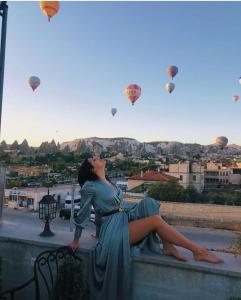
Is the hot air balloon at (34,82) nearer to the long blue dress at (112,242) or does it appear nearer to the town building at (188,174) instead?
the long blue dress at (112,242)

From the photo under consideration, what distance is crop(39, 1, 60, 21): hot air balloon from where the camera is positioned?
32.3ft

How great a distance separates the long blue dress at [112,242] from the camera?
2.16 metres

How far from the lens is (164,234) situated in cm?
216

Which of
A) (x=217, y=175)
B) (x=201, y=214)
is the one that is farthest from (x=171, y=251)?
(x=217, y=175)

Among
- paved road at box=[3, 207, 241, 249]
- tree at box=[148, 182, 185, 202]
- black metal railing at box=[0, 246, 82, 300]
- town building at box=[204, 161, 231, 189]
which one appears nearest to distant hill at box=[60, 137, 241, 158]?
town building at box=[204, 161, 231, 189]

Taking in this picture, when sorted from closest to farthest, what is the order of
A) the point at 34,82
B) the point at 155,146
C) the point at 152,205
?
1. the point at 152,205
2. the point at 34,82
3. the point at 155,146

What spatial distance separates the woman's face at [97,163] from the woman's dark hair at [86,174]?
0.08 ft

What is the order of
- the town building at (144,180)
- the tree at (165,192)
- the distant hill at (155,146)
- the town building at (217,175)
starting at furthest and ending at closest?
the distant hill at (155,146) → the town building at (217,175) → the town building at (144,180) → the tree at (165,192)

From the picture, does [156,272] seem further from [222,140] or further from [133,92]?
[222,140]

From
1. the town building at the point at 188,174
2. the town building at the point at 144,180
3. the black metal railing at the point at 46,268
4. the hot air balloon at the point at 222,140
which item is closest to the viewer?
the black metal railing at the point at 46,268

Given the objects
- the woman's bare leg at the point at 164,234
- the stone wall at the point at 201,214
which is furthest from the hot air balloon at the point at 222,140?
the woman's bare leg at the point at 164,234

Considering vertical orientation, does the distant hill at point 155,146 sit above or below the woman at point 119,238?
above

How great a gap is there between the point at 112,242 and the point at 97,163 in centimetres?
63

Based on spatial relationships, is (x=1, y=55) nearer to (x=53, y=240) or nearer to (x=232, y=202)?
(x=53, y=240)
